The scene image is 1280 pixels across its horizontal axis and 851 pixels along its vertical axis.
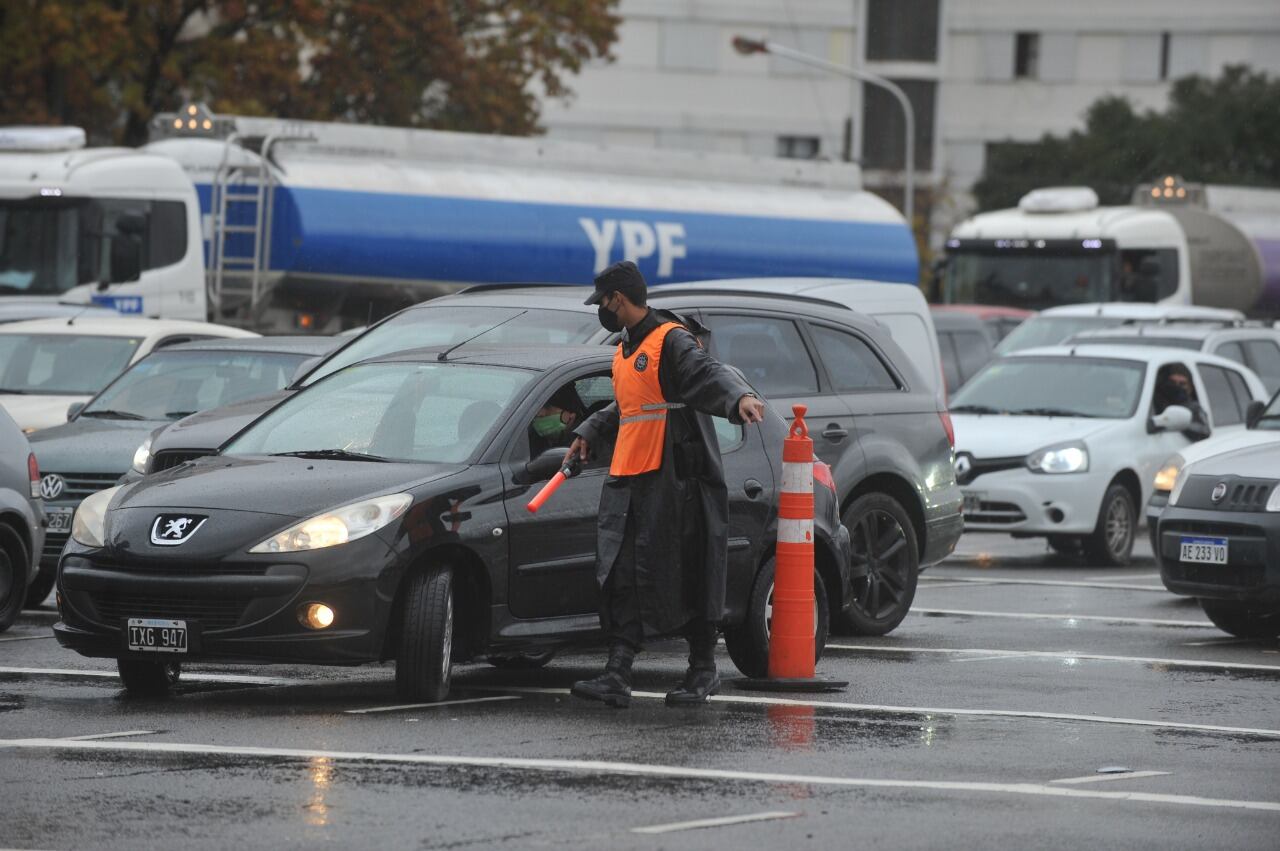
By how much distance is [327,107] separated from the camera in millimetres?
39562

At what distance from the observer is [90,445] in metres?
14.8

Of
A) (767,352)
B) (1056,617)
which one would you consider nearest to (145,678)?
(767,352)

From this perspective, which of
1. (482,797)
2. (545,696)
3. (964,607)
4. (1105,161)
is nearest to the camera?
(482,797)

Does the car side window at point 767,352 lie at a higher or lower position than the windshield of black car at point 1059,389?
higher

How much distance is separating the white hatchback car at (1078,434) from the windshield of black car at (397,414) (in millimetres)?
9028

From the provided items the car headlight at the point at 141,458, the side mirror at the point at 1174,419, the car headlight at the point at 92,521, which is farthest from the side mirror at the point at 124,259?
the car headlight at the point at 92,521

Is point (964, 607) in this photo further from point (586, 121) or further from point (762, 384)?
point (586, 121)

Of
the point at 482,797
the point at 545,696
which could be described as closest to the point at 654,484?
the point at 545,696

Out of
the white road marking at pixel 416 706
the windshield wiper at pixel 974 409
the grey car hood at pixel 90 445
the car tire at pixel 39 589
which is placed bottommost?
the car tire at pixel 39 589

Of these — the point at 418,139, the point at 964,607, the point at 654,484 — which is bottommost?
the point at 964,607

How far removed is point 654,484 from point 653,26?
7340 centimetres

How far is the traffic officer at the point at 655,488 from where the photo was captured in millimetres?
9781

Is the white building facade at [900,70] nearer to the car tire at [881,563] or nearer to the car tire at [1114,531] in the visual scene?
the car tire at [1114,531]

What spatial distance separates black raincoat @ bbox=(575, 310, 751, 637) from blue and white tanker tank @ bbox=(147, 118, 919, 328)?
16.3m
